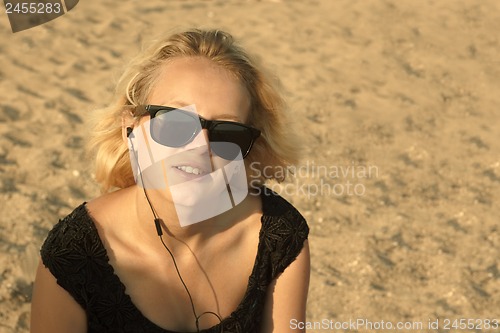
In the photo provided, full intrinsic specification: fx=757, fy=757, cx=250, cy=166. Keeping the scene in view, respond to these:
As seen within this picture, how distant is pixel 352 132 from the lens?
5.34 meters

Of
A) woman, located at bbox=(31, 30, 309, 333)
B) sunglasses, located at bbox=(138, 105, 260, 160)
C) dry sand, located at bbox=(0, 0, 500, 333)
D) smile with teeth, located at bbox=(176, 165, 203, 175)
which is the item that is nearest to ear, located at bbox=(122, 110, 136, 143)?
woman, located at bbox=(31, 30, 309, 333)

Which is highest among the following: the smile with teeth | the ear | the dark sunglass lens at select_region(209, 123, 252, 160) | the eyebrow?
the eyebrow

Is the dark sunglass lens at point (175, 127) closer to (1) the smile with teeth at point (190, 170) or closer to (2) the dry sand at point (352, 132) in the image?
(1) the smile with teeth at point (190, 170)

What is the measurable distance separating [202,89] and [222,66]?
13 centimetres

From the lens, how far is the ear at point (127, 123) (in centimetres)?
230

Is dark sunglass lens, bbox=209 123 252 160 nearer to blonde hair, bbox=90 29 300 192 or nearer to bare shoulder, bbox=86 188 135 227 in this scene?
blonde hair, bbox=90 29 300 192

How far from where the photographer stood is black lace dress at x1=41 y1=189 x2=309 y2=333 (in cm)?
222

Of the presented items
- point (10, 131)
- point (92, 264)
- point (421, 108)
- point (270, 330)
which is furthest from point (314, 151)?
point (92, 264)

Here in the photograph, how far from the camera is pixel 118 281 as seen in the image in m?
2.27

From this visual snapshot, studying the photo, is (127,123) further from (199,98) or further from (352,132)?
(352,132)

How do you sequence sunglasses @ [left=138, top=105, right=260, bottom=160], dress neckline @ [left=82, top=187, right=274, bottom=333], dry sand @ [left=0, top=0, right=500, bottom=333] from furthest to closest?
1. dry sand @ [left=0, top=0, right=500, bottom=333]
2. dress neckline @ [left=82, top=187, right=274, bottom=333]
3. sunglasses @ [left=138, top=105, right=260, bottom=160]

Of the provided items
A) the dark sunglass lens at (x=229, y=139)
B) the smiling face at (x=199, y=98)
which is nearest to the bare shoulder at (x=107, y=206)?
the smiling face at (x=199, y=98)

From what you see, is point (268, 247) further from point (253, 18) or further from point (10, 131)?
point (253, 18)

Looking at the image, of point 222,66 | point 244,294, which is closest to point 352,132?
point 244,294
